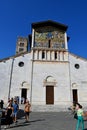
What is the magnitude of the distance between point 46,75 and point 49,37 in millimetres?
6276

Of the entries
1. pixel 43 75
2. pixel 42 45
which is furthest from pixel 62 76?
pixel 42 45

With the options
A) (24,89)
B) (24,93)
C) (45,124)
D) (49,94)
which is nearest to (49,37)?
(49,94)

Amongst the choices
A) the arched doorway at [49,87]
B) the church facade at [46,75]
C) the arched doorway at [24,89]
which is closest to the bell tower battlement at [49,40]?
the church facade at [46,75]

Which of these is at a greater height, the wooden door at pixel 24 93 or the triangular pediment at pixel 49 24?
the triangular pediment at pixel 49 24

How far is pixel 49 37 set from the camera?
26.5 m

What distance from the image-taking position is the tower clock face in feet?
85.3

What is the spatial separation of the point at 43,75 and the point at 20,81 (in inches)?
131

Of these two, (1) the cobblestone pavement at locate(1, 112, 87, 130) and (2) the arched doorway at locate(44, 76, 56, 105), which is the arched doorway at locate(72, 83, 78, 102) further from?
(1) the cobblestone pavement at locate(1, 112, 87, 130)

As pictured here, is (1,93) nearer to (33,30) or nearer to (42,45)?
(42,45)

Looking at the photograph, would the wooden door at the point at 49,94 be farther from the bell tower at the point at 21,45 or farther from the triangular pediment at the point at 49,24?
the bell tower at the point at 21,45

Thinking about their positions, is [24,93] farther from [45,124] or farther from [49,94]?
[45,124]

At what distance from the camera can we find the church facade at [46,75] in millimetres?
22938

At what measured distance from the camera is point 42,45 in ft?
84.7

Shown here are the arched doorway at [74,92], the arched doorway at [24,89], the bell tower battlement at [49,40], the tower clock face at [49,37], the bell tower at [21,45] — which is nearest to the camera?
the arched doorway at [24,89]
